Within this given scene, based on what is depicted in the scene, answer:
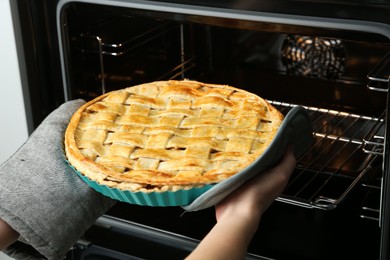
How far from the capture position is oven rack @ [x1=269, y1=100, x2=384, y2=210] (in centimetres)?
122

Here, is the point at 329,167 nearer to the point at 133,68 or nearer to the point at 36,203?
the point at 133,68

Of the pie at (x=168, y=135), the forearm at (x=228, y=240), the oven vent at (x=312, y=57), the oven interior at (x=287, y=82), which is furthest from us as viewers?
the oven vent at (x=312, y=57)

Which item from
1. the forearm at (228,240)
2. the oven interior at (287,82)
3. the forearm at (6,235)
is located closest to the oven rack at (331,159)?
the oven interior at (287,82)

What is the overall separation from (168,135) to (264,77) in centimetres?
56

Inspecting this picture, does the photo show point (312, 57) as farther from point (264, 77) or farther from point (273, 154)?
point (273, 154)

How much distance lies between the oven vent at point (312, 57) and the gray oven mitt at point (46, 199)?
656 mm

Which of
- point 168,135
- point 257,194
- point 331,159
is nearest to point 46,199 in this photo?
point 168,135

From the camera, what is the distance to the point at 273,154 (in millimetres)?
887

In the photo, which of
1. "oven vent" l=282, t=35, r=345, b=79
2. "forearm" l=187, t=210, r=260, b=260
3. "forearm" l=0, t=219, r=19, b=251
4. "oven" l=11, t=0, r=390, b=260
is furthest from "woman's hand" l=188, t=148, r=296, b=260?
"oven vent" l=282, t=35, r=345, b=79

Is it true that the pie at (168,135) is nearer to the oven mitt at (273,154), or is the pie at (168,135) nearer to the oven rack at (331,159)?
the oven mitt at (273,154)

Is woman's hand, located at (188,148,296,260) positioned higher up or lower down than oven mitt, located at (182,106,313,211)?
lower down

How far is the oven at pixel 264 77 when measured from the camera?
3.36ft

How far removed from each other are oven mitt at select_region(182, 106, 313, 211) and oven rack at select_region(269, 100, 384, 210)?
190mm

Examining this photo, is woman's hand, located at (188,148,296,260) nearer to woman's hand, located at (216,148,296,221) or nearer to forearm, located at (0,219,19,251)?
woman's hand, located at (216,148,296,221)
